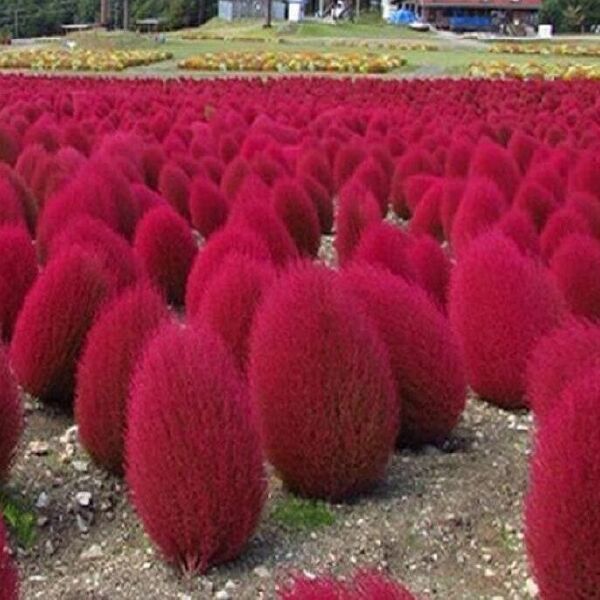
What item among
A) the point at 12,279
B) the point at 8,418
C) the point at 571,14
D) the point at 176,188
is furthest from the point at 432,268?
the point at 571,14

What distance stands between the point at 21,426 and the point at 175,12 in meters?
70.9

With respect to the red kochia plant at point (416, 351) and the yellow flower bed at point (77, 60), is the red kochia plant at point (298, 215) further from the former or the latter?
the yellow flower bed at point (77, 60)

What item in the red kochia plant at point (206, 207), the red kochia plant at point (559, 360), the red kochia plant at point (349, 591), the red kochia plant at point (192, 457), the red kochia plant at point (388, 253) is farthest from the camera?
the red kochia plant at point (206, 207)

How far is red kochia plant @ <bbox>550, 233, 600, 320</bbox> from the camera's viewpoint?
16.1 ft

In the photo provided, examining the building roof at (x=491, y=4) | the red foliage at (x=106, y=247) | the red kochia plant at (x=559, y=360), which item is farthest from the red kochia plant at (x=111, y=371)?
the building roof at (x=491, y=4)

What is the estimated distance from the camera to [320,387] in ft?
11.7

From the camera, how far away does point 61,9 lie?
2955 inches

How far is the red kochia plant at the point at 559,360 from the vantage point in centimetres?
353

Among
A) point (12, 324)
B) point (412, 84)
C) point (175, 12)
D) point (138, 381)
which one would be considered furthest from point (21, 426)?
point (175, 12)

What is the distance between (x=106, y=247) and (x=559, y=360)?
1.99 m

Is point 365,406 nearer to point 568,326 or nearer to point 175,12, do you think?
point 568,326

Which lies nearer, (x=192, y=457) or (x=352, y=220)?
(x=192, y=457)

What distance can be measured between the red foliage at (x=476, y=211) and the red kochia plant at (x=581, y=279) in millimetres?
1028

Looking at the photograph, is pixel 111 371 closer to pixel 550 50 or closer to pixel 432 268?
pixel 432 268
